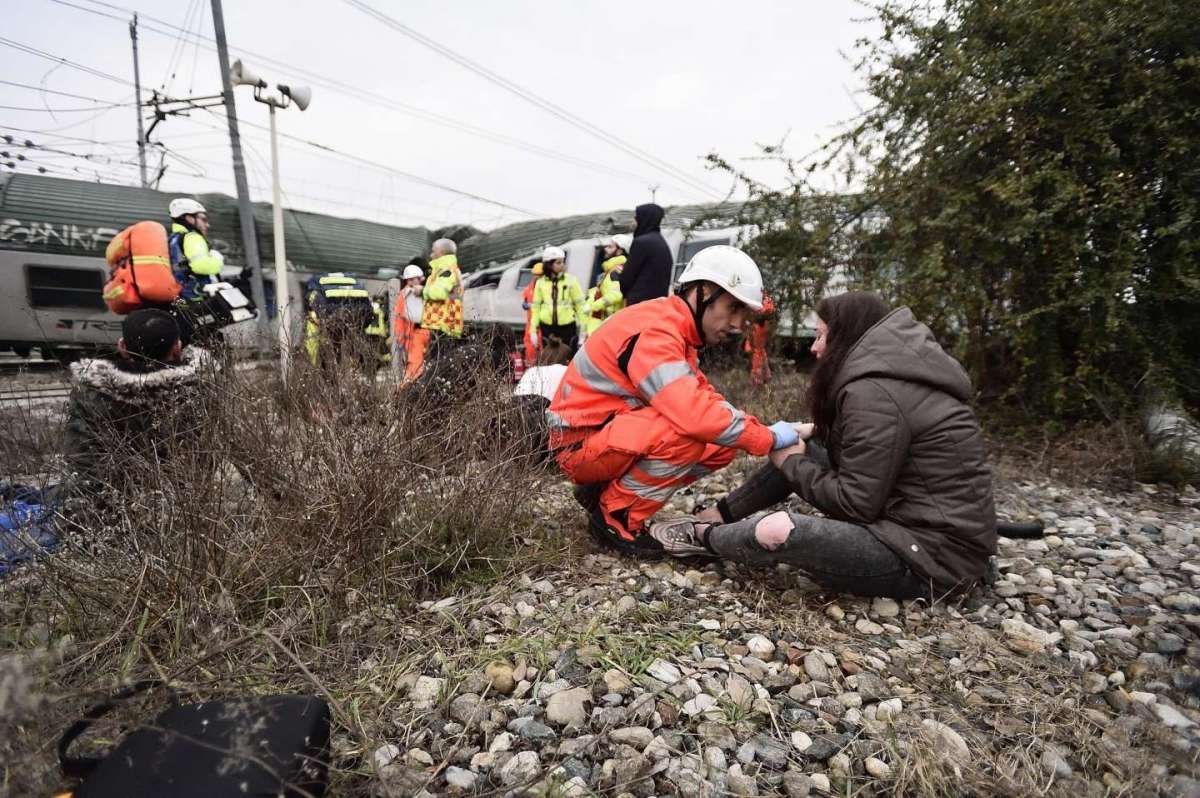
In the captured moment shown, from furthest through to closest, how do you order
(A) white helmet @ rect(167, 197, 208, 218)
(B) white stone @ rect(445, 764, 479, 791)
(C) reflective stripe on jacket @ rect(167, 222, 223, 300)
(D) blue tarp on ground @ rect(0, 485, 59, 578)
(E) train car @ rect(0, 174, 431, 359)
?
(E) train car @ rect(0, 174, 431, 359) → (A) white helmet @ rect(167, 197, 208, 218) → (C) reflective stripe on jacket @ rect(167, 222, 223, 300) → (D) blue tarp on ground @ rect(0, 485, 59, 578) → (B) white stone @ rect(445, 764, 479, 791)

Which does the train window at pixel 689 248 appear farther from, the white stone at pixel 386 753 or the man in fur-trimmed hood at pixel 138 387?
the white stone at pixel 386 753

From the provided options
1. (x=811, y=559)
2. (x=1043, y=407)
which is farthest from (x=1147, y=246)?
(x=811, y=559)

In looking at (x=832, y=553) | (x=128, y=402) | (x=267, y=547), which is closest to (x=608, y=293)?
(x=128, y=402)

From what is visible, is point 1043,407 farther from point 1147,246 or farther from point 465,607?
point 465,607

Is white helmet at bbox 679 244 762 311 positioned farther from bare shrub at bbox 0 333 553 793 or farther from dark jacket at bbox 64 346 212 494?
dark jacket at bbox 64 346 212 494

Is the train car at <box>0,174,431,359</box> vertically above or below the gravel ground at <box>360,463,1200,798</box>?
above

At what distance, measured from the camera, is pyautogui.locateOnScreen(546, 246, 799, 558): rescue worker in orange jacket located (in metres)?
2.36

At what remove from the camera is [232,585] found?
190 centimetres

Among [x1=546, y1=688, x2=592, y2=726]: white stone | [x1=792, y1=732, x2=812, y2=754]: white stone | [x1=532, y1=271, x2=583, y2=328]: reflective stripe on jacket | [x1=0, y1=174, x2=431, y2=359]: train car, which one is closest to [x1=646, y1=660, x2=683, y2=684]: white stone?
[x1=546, y1=688, x2=592, y2=726]: white stone

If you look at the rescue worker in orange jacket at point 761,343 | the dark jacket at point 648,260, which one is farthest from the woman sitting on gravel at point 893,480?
the dark jacket at point 648,260

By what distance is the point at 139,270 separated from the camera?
3660mm

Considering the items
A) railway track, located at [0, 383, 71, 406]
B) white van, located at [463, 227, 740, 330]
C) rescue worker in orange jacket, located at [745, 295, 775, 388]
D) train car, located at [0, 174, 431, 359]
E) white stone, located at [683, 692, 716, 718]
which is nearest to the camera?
white stone, located at [683, 692, 716, 718]

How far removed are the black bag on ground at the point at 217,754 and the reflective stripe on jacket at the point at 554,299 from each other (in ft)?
19.7

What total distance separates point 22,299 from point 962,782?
1318 cm
